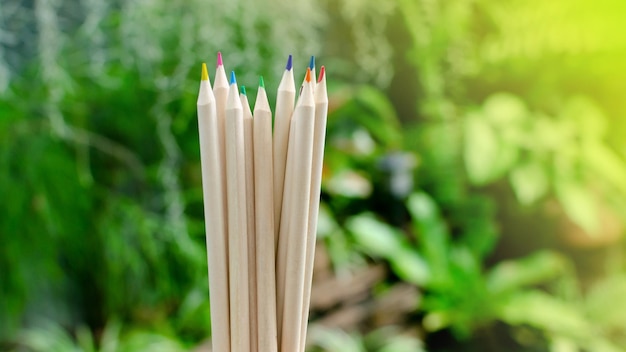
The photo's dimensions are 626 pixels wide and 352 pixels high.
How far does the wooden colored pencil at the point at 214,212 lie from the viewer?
0.67ft

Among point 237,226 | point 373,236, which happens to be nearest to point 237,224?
point 237,226

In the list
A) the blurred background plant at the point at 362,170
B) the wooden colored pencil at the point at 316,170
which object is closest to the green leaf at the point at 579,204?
the blurred background plant at the point at 362,170

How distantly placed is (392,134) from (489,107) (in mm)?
154

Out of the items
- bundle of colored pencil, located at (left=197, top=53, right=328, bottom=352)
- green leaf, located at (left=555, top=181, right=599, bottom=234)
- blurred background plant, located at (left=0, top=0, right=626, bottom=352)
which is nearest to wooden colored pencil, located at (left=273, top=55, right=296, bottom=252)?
bundle of colored pencil, located at (left=197, top=53, right=328, bottom=352)

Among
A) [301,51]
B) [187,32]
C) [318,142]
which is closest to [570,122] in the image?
[301,51]

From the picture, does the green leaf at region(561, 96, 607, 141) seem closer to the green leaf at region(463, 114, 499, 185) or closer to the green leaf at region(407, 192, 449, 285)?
the green leaf at region(463, 114, 499, 185)

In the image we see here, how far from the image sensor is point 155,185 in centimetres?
89

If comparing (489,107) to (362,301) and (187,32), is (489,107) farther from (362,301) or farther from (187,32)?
(187,32)

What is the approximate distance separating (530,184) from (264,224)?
778mm

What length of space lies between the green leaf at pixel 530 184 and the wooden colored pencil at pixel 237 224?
773 mm

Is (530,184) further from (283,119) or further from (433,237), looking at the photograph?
(283,119)

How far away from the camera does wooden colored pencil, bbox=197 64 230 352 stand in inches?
8.0

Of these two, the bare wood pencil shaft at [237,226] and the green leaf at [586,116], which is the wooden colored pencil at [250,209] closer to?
the bare wood pencil shaft at [237,226]

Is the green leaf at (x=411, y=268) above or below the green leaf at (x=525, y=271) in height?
below
